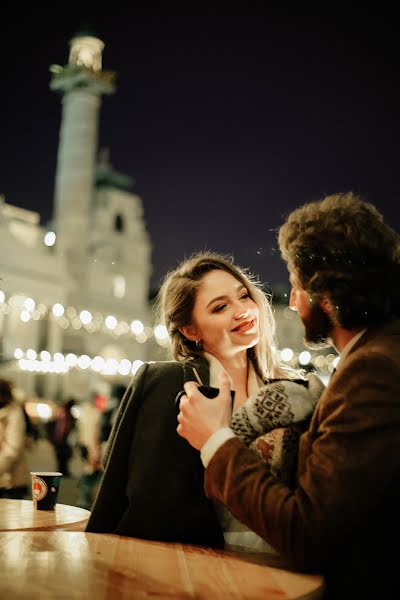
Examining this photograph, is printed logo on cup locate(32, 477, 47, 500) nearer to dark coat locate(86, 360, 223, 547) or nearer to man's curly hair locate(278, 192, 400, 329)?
dark coat locate(86, 360, 223, 547)

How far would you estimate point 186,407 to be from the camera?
1.90 m

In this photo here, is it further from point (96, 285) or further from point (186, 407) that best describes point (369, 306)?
point (96, 285)

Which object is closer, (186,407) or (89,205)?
(186,407)

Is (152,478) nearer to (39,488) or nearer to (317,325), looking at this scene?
(317,325)

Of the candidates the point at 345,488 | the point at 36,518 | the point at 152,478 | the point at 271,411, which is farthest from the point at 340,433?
the point at 36,518

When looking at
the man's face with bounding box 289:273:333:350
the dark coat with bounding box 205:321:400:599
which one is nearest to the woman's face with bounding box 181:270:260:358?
the man's face with bounding box 289:273:333:350

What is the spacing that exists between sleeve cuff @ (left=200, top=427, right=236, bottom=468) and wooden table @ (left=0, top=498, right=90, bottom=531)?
133cm

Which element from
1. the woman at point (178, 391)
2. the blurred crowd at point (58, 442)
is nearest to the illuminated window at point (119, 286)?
the blurred crowd at point (58, 442)

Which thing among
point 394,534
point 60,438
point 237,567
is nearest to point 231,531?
point 237,567

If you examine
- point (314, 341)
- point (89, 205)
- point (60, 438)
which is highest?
point (89, 205)

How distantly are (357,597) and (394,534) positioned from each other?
0.22 meters

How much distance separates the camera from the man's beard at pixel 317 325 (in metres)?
1.91

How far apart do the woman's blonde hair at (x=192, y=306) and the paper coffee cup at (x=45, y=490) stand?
102 cm

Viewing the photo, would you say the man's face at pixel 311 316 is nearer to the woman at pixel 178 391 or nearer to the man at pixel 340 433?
the man at pixel 340 433
